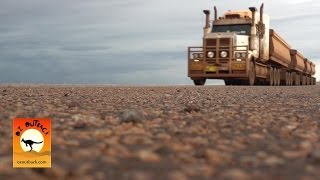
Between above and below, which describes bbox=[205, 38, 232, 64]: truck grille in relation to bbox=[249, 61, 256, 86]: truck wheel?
above

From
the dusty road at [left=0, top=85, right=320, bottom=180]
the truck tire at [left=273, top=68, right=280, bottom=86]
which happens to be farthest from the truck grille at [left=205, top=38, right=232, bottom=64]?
the dusty road at [left=0, top=85, right=320, bottom=180]

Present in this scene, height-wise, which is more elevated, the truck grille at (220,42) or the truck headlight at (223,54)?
the truck grille at (220,42)

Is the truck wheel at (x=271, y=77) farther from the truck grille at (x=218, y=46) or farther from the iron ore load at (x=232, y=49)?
the truck grille at (x=218, y=46)

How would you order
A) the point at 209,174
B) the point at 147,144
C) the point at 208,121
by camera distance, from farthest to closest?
the point at 208,121
the point at 147,144
the point at 209,174

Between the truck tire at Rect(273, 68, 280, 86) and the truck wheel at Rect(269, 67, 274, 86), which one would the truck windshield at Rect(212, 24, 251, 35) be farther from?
the truck tire at Rect(273, 68, 280, 86)

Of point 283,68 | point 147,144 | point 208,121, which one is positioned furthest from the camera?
point 283,68

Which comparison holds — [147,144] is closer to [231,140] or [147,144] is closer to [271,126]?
[231,140]

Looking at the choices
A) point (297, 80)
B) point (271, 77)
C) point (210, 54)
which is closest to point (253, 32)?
point (210, 54)

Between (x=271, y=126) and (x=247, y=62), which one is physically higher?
(x=247, y=62)

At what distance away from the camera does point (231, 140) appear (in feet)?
11.0

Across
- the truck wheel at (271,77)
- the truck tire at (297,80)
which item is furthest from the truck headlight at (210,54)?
the truck tire at (297,80)

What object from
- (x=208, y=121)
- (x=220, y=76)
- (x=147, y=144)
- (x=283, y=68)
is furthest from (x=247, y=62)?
(x=147, y=144)

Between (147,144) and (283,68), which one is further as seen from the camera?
(283,68)

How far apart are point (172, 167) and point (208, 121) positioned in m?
2.17
